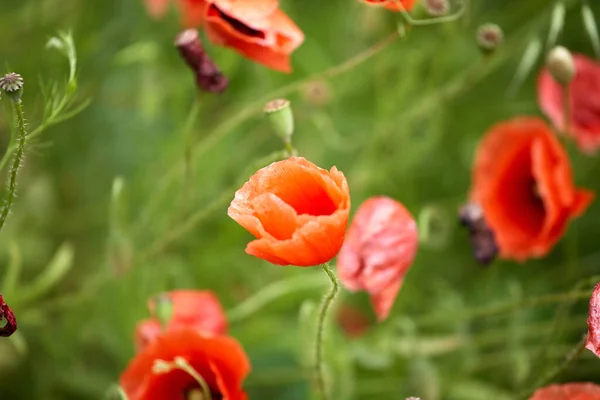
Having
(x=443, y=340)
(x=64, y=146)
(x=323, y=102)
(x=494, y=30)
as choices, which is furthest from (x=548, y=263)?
(x=64, y=146)

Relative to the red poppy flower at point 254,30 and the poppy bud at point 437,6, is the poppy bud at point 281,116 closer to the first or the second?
the red poppy flower at point 254,30

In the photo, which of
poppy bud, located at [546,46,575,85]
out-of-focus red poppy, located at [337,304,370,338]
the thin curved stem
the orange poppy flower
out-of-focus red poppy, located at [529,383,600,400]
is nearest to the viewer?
the orange poppy flower

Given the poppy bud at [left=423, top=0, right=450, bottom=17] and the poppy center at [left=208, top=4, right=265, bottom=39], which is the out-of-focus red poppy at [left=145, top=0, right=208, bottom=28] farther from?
the poppy bud at [left=423, top=0, right=450, bottom=17]

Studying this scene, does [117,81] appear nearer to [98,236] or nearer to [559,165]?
[98,236]

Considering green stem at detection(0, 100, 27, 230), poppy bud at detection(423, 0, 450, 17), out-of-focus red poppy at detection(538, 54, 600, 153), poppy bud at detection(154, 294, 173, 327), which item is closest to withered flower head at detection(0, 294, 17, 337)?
green stem at detection(0, 100, 27, 230)

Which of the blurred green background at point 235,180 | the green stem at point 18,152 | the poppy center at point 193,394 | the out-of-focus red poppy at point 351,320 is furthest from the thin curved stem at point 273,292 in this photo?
the green stem at point 18,152

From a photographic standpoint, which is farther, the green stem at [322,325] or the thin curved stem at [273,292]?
the thin curved stem at [273,292]

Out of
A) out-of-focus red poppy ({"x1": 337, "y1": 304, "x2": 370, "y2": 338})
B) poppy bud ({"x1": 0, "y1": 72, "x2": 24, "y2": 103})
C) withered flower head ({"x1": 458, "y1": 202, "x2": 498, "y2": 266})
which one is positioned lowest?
out-of-focus red poppy ({"x1": 337, "y1": 304, "x2": 370, "y2": 338})
